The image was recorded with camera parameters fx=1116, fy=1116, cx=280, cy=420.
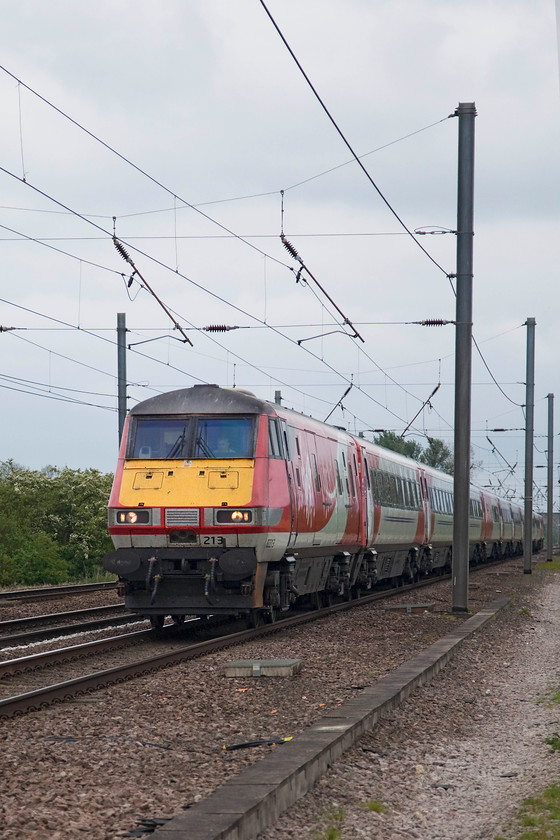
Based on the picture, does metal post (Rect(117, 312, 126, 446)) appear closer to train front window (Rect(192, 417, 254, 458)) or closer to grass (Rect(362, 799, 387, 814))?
train front window (Rect(192, 417, 254, 458))

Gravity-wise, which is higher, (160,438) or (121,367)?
(121,367)

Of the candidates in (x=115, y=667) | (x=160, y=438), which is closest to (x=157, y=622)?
(x=160, y=438)

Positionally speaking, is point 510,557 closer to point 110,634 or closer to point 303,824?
point 110,634

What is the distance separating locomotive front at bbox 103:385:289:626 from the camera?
1440cm

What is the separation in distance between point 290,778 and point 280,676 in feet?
15.7

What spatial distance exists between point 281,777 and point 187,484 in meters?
8.91

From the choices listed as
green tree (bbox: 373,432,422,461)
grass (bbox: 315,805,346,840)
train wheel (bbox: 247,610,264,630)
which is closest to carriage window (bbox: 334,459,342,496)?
train wheel (bbox: 247,610,264,630)

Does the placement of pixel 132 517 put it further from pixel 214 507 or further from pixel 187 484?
pixel 214 507

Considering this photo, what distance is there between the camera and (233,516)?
14.5 metres

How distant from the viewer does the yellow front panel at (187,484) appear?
47.8 feet

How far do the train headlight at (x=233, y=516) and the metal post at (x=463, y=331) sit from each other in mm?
5409

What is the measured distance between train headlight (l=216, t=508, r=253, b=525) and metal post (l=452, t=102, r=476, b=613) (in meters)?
5.41

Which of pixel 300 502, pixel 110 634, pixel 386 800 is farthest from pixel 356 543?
pixel 386 800

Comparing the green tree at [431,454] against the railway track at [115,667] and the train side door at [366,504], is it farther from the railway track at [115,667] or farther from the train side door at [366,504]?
the railway track at [115,667]
